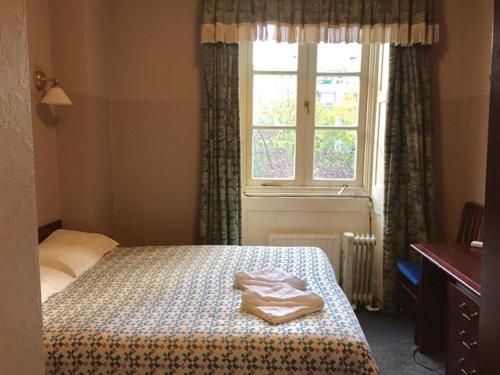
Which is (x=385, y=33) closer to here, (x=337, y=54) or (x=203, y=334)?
(x=337, y=54)

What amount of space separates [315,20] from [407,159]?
4.06 ft

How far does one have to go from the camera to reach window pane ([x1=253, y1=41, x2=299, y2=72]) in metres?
3.40

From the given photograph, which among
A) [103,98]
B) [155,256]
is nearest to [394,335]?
[155,256]

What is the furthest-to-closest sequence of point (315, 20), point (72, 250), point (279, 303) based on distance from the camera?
1. point (315, 20)
2. point (72, 250)
3. point (279, 303)

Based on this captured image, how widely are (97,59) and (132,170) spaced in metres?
0.87

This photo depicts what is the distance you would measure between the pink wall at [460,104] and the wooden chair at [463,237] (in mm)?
98

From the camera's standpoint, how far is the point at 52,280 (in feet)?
7.14

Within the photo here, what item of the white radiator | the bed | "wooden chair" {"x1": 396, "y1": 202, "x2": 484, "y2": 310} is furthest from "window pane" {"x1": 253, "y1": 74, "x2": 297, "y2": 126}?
the bed

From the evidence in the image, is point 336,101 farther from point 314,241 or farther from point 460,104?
point 314,241

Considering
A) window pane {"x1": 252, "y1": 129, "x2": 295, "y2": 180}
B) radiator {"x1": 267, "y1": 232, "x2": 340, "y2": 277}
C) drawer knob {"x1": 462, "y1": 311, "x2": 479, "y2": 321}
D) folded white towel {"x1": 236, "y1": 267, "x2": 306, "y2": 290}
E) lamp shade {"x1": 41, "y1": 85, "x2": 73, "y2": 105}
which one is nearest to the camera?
drawer knob {"x1": 462, "y1": 311, "x2": 479, "y2": 321}

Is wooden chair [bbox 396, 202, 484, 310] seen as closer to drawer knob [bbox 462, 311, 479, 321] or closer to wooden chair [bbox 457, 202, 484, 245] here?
wooden chair [bbox 457, 202, 484, 245]

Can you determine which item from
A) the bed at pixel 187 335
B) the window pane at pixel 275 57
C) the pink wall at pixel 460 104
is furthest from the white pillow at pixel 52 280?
the pink wall at pixel 460 104

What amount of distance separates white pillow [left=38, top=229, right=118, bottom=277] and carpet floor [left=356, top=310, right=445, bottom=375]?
6.20 feet

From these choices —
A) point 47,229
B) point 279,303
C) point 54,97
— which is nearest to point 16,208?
point 279,303
